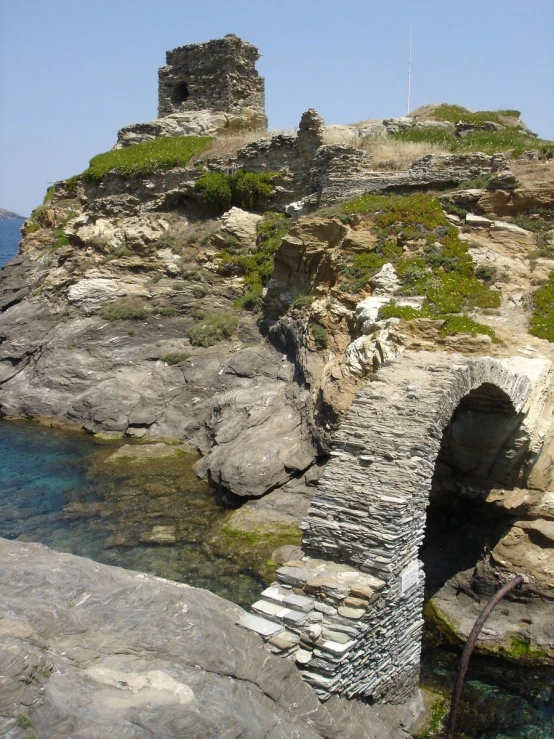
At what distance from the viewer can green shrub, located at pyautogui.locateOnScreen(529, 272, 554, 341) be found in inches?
688

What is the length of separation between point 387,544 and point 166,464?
12909 millimetres

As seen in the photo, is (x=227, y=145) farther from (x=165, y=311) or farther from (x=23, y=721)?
(x=23, y=721)

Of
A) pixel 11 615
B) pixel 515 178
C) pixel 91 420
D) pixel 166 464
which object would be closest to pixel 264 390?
pixel 166 464

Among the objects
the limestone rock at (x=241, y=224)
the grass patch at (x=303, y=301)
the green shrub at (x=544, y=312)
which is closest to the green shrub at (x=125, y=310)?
the limestone rock at (x=241, y=224)

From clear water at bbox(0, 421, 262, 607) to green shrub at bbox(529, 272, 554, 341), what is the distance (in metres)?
9.13

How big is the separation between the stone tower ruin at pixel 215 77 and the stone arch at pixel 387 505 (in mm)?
28636

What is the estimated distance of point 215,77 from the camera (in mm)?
37188

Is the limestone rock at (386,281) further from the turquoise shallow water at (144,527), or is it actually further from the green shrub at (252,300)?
the green shrub at (252,300)

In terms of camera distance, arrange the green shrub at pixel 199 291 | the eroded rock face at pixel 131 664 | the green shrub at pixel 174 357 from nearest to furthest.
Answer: the eroded rock face at pixel 131 664 < the green shrub at pixel 174 357 < the green shrub at pixel 199 291

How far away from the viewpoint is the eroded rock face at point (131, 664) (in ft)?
21.7

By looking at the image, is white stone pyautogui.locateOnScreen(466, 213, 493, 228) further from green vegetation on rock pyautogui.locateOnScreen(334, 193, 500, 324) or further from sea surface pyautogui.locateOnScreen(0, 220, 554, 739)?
sea surface pyautogui.locateOnScreen(0, 220, 554, 739)

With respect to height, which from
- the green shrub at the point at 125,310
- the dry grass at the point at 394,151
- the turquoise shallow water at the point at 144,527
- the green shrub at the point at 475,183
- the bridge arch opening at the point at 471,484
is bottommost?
the turquoise shallow water at the point at 144,527

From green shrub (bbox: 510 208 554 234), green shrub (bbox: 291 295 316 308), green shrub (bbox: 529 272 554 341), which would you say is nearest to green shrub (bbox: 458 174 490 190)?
green shrub (bbox: 510 208 554 234)

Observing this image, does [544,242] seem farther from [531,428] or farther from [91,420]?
[91,420]
